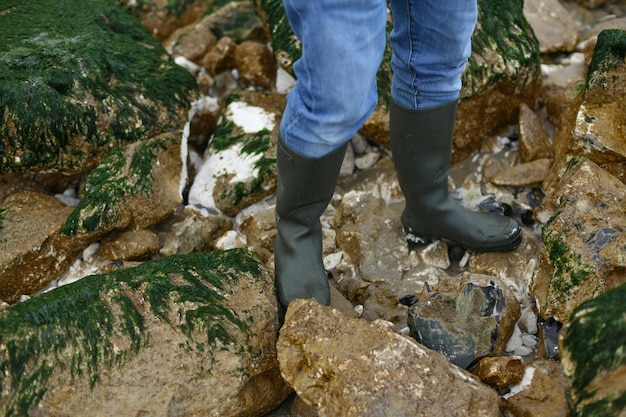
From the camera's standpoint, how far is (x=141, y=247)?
9.04ft

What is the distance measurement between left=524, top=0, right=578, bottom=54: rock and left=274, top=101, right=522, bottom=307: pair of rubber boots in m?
1.49

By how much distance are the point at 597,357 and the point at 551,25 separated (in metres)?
2.64

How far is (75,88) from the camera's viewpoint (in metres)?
2.93

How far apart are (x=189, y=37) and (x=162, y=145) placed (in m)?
1.22

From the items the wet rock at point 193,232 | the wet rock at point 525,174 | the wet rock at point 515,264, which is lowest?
the wet rock at point 193,232

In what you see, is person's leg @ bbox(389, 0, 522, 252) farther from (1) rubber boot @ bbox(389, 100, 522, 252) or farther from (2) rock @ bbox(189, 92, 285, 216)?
(2) rock @ bbox(189, 92, 285, 216)

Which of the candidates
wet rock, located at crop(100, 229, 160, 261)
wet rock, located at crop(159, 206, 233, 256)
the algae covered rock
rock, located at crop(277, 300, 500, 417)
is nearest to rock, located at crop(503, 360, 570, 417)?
rock, located at crop(277, 300, 500, 417)

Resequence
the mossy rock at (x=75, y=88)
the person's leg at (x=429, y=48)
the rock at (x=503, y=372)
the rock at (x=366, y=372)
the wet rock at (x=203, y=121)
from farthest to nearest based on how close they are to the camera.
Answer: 1. the wet rock at (x=203, y=121)
2. the mossy rock at (x=75, y=88)
3. the rock at (x=503, y=372)
4. the person's leg at (x=429, y=48)
5. the rock at (x=366, y=372)

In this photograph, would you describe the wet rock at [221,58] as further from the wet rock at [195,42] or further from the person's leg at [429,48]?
the person's leg at [429,48]

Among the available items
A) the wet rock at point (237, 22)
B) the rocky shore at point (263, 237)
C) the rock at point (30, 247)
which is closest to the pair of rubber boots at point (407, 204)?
the rocky shore at point (263, 237)

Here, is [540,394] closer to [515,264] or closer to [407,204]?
[515,264]

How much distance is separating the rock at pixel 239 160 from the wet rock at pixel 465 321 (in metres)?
1.04

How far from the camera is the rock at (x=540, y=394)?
6.45 feet

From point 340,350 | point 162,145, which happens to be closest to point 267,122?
point 162,145
